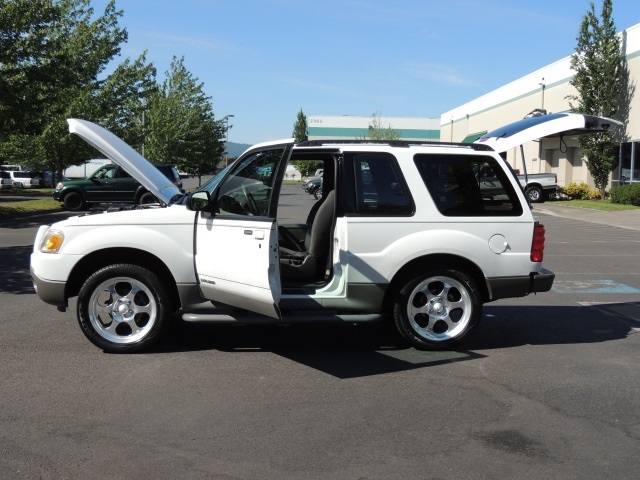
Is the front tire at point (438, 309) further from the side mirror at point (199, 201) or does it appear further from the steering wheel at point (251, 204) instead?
the side mirror at point (199, 201)

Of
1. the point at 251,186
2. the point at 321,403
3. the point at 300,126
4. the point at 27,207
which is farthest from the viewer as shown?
the point at 300,126

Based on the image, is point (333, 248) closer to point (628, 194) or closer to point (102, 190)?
point (102, 190)

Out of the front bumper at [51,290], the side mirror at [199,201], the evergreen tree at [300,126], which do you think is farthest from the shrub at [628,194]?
the evergreen tree at [300,126]

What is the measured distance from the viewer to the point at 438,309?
6.66 m

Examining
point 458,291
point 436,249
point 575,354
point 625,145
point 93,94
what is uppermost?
point 93,94

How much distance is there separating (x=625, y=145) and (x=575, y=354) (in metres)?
28.6

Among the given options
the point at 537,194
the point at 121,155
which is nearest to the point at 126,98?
the point at 537,194

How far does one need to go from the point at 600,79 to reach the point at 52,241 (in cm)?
3106

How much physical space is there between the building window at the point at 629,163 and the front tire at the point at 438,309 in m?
28.2

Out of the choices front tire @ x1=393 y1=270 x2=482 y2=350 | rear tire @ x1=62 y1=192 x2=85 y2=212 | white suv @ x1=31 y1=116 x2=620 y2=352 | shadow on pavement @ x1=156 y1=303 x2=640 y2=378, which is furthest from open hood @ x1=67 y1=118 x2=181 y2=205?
rear tire @ x1=62 y1=192 x2=85 y2=212

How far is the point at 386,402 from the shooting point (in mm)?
5270

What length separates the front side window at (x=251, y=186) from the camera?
6.15 metres

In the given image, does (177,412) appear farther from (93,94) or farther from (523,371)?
(93,94)

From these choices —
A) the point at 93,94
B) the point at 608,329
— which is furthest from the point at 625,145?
the point at 608,329
